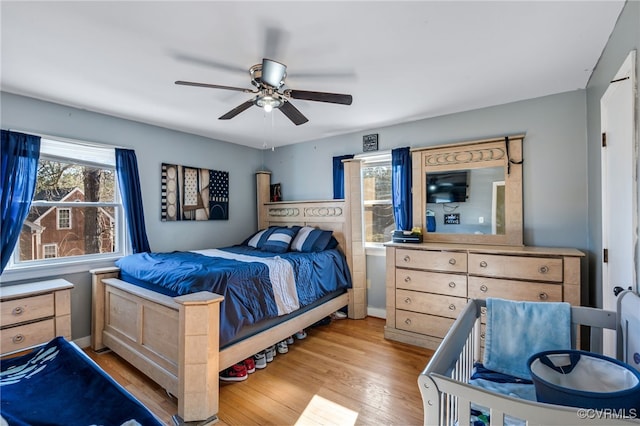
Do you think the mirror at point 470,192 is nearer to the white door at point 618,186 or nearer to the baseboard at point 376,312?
the white door at point 618,186

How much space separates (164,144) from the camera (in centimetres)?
364

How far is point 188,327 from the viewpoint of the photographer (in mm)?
1845

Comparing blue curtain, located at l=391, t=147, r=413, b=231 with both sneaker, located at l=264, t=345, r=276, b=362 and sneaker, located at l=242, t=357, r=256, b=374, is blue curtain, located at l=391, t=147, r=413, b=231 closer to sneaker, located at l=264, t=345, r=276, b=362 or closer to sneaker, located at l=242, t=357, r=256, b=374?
sneaker, located at l=264, t=345, r=276, b=362

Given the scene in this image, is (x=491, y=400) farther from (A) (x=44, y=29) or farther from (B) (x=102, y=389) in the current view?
(A) (x=44, y=29)

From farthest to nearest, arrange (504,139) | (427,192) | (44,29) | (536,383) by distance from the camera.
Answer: (427,192) < (504,139) < (44,29) < (536,383)

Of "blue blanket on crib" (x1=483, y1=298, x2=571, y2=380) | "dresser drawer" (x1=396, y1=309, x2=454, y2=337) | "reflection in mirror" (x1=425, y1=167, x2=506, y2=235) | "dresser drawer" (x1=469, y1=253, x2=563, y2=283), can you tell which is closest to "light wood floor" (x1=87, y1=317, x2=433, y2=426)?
"dresser drawer" (x1=396, y1=309, x2=454, y2=337)

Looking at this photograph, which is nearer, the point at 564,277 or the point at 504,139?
the point at 564,277

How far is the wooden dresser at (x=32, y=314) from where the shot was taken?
222 centimetres

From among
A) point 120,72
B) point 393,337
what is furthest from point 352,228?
point 120,72

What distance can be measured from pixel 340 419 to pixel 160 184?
322 centimetres

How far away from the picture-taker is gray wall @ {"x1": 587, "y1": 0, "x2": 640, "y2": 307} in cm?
146

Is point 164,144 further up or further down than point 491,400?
further up

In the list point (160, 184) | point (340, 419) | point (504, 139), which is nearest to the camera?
point (340, 419)

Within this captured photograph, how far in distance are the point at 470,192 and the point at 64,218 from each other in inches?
169
